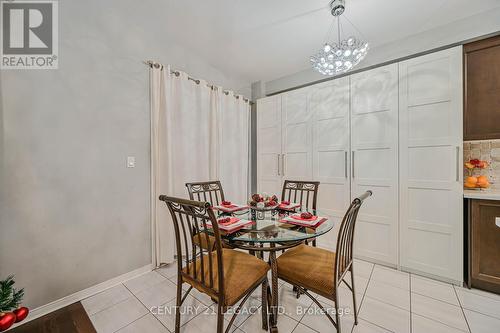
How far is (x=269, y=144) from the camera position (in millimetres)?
3377

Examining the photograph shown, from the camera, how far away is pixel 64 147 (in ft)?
5.65

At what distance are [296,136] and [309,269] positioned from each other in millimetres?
2061

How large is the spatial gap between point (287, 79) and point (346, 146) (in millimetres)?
1608

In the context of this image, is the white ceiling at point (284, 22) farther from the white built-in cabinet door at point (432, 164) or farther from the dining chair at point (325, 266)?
the dining chair at point (325, 266)

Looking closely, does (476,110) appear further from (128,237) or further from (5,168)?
(5,168)

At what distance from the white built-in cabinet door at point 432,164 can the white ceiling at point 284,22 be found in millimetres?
433

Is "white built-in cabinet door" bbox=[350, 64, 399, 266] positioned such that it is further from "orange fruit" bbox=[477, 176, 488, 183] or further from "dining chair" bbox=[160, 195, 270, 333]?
"dining chair" bbox=[160, 195, 270, 333]

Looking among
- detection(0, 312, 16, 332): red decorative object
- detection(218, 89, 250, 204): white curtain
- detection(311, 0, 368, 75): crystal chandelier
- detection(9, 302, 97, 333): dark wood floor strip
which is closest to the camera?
detection(0, 312, 16, 332): red decorative object

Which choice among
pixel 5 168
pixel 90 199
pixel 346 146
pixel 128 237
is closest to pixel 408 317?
pixel 346 146

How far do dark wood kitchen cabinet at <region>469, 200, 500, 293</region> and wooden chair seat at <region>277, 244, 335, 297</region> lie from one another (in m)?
1.50

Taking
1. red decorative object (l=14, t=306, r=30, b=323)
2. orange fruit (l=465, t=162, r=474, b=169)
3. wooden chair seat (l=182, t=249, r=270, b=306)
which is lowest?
red decorative object (l=14, t=306, r=30, b=323)

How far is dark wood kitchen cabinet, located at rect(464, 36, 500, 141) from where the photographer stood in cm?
185

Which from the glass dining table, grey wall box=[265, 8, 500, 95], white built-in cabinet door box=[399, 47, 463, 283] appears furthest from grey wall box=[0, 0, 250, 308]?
white built-in cabinet door box=[399, 47, 463, 283]

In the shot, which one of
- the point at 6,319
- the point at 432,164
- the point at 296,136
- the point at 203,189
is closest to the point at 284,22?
the point at 296,136
